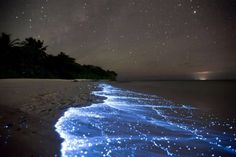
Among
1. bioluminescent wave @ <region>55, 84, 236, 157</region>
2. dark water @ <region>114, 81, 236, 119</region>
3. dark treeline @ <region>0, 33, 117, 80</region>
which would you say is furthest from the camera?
dark treeline @ <region>0, 33, 117, 80</region>

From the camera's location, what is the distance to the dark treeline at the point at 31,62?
3725 cm

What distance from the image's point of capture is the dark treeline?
37.2 m

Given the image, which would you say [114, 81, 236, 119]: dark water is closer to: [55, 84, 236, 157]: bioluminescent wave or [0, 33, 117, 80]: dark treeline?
Answer: [55, 84, 236, 157]: bioluminescent wave

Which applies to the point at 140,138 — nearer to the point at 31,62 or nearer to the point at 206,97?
the point at 206,97

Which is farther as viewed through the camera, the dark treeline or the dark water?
the dark treeline

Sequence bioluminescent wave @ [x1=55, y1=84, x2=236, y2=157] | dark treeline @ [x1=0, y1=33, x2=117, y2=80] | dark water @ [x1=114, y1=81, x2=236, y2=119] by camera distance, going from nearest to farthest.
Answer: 1. bioluminescent wave @ [x1=55, y1=84, x2=236, y2=157]
2. dark water @ [x1=114, y1=81, x2=236, y2=119]
3. dark treeline @ [x1=0, y1=33, x2=117, y2=80]

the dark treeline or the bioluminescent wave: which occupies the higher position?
the dark treeline

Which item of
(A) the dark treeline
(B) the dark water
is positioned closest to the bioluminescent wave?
(B) the dark water

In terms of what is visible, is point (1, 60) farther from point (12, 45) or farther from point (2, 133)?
point (2, 133)

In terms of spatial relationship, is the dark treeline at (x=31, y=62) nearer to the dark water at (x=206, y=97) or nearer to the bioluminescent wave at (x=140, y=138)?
the dark water at (x=206, y=97)

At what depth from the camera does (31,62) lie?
45.4 meters

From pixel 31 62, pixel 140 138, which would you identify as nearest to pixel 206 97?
pixel 140 138

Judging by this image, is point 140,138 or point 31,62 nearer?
point 140,138

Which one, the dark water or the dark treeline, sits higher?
the dark treeline
